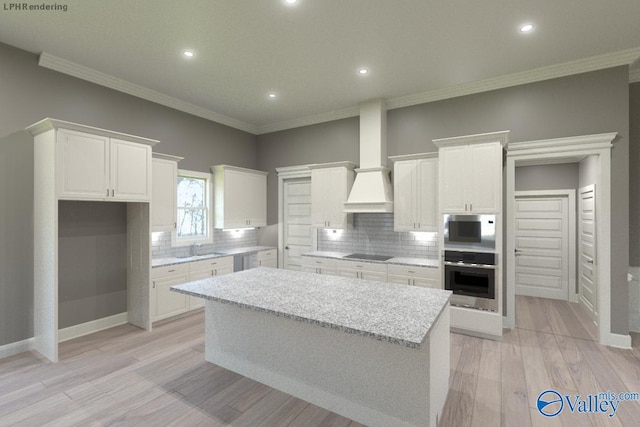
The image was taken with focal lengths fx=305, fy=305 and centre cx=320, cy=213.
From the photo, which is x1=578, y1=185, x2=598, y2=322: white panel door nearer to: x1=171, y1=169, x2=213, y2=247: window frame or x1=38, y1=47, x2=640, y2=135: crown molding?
x1=38, y1=47, x2=640, y2=135: crown molding

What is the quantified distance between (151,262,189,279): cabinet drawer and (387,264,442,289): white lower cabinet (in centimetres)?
303

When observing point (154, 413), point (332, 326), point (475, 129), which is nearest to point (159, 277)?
point (154, 413)

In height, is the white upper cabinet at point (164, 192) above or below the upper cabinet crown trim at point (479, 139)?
below

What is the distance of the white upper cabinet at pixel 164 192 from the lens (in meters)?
4.39

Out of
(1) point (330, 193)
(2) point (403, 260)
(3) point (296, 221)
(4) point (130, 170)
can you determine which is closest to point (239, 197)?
(3) point (296, 221)

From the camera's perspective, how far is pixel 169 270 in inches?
171

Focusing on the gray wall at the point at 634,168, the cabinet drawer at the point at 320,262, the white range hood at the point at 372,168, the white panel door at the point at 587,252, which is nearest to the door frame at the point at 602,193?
the white panel door at the point at 587,252

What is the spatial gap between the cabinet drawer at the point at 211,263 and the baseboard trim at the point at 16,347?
190 cm

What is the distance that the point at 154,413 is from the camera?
240cm

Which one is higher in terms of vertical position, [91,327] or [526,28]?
[526,28]

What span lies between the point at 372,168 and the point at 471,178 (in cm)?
150

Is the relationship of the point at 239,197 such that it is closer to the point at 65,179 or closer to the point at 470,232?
the point at 65,179

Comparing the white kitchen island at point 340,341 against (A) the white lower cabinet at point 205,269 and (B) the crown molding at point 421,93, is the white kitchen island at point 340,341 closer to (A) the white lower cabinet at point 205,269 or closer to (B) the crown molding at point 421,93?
(A) the white lower cabinet at point 205,269

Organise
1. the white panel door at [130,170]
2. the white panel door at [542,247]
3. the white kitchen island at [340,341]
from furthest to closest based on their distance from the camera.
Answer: the white panel door at [542,247], the white panel door at [130,170], the white kitchen island at [340,341]
